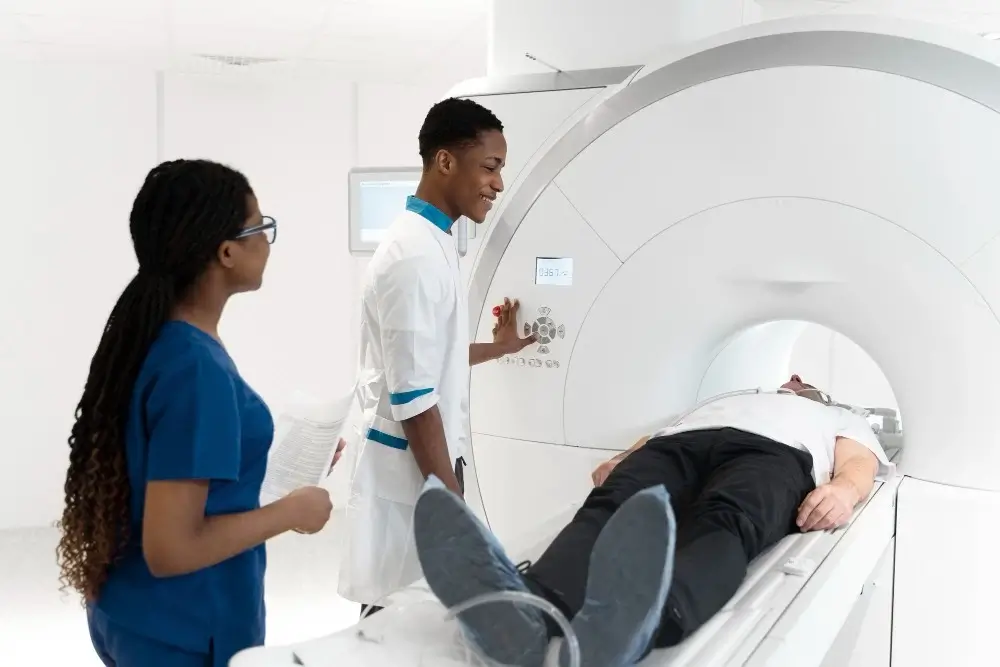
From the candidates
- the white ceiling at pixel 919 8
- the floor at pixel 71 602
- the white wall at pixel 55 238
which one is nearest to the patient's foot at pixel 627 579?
the floor at pixel 71 602

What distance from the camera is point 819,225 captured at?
1.76 m

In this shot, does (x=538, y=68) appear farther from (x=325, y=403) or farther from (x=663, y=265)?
(x=325, y=403)

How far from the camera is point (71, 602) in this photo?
10.6ft

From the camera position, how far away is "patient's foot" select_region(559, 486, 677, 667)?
95 cm

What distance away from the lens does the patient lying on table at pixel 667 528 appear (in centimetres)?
96

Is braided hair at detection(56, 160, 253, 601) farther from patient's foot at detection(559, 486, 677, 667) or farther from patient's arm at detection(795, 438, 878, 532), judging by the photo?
patient's arm at detection(795, 438, 878, 532)

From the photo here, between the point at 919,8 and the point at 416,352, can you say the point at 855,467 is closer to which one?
the point at 416,352

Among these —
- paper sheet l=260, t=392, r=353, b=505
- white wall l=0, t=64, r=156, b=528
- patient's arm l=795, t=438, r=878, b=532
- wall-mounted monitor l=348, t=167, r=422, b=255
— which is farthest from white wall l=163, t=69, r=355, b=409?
paper sheet l=260, t=392, r=353, b=505

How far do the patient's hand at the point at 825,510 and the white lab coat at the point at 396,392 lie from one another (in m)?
0.62

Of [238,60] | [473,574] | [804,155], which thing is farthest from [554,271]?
[238,60]

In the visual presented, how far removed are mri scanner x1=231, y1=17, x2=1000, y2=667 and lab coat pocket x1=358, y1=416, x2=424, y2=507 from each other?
215 millimetres

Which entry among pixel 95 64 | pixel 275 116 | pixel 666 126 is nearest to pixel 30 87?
pixel 95 64

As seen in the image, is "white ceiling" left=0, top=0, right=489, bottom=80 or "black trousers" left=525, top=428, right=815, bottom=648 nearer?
"black trousers" left=525, top=428, right=815, bottom=648

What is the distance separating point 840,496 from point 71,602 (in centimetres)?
275
